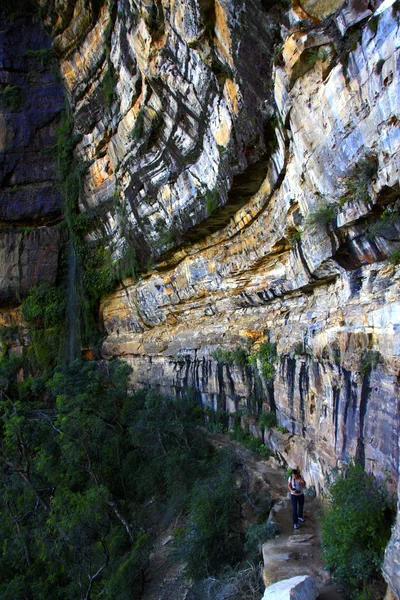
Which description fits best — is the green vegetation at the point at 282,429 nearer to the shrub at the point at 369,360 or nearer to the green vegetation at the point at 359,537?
the shrub at the point at 369,360

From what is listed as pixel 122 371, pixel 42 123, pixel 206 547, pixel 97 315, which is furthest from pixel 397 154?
pixel 42 123

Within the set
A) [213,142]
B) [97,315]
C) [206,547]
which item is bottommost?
[206,547]

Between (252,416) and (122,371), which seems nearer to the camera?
(252,416)

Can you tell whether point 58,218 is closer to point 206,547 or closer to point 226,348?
point 226,348

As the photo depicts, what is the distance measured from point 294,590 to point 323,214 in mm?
5522

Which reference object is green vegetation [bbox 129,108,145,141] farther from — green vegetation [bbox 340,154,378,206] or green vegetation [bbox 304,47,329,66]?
green vegetation [bbox 340,154,378,206]

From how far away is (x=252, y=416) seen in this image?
1154 centimetres

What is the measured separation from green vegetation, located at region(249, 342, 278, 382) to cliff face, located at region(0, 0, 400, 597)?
6 centimetres

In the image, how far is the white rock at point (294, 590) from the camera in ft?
15.3

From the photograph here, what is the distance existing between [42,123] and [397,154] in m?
20.8

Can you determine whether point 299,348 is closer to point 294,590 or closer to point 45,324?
point 294,590

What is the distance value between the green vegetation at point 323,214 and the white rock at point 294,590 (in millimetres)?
5324

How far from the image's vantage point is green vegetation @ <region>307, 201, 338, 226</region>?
6879mm

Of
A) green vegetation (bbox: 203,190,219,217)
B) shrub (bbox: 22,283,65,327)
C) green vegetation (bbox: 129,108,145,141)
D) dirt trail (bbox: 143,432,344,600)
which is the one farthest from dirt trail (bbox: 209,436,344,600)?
shrub (bbox: 22,283,65,327)
